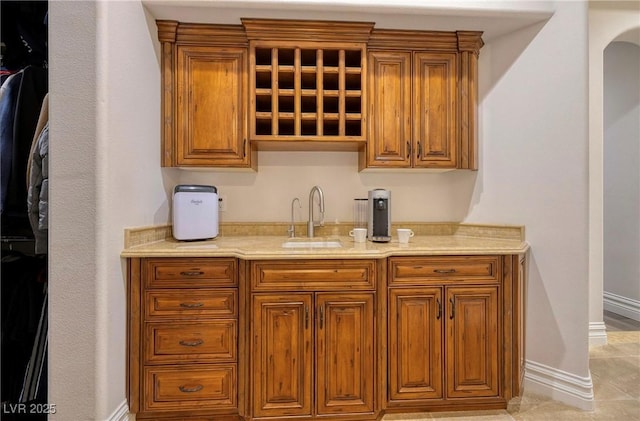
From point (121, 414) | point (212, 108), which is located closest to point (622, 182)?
point (212, 108)

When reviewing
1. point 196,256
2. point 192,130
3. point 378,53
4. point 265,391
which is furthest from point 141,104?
point 265,391

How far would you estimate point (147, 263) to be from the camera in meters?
1.64

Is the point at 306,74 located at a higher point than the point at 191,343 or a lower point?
higher

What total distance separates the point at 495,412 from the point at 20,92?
9.74ft

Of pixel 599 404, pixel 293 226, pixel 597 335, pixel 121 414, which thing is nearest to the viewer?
pixel 121 414

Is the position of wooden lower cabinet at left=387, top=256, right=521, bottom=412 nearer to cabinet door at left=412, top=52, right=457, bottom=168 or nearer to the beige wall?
the beige wall

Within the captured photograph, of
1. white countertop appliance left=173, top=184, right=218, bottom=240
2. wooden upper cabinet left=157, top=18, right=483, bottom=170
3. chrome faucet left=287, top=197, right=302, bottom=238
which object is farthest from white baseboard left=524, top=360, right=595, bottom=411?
white countertop appliance left=173, top=184, right=218, bottom=240

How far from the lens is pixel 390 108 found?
215 cm

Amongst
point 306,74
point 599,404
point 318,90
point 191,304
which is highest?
point 306,74

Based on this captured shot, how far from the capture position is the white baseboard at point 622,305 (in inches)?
121

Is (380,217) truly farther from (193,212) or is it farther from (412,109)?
(193,212)

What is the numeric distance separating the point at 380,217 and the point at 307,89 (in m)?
0.97

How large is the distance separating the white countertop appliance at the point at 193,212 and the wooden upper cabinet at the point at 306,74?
0.49m

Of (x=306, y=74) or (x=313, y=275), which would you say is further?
(x=306, y=74)
